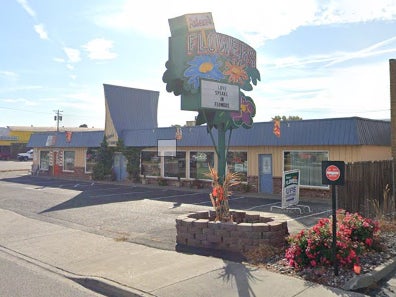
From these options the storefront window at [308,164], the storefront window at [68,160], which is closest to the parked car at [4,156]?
the storefront window at [68,160]

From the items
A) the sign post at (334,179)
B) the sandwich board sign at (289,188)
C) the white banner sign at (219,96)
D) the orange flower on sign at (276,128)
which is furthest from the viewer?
the orange flower on sign at (276,128)

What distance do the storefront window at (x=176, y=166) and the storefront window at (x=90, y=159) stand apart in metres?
8.24

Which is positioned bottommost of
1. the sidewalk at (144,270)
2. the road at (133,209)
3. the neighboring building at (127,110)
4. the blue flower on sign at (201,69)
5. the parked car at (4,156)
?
the sidewalk at (144,270)

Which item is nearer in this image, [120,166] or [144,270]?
[144,270]

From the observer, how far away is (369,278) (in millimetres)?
6363

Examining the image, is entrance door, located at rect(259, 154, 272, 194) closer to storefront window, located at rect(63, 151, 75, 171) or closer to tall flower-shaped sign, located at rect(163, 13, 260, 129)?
tall flower-shaped sign, located at rect(163, 13, 260, 129)

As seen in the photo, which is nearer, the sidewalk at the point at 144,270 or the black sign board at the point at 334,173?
the sidewalk at the point at 144,270

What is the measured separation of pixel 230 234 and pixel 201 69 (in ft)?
14.4

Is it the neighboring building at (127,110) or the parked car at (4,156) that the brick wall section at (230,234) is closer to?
the neighboring building at (127,110)

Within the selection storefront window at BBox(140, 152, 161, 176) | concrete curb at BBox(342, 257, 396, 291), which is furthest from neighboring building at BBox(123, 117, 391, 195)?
concrete curb at BBox(342, 257, 396, 291)

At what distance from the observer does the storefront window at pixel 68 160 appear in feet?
114

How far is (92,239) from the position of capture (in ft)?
34.0

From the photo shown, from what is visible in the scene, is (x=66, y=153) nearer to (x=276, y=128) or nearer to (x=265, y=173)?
(x=265, y=173)

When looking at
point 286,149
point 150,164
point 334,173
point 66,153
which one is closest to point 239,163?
point 286,149
